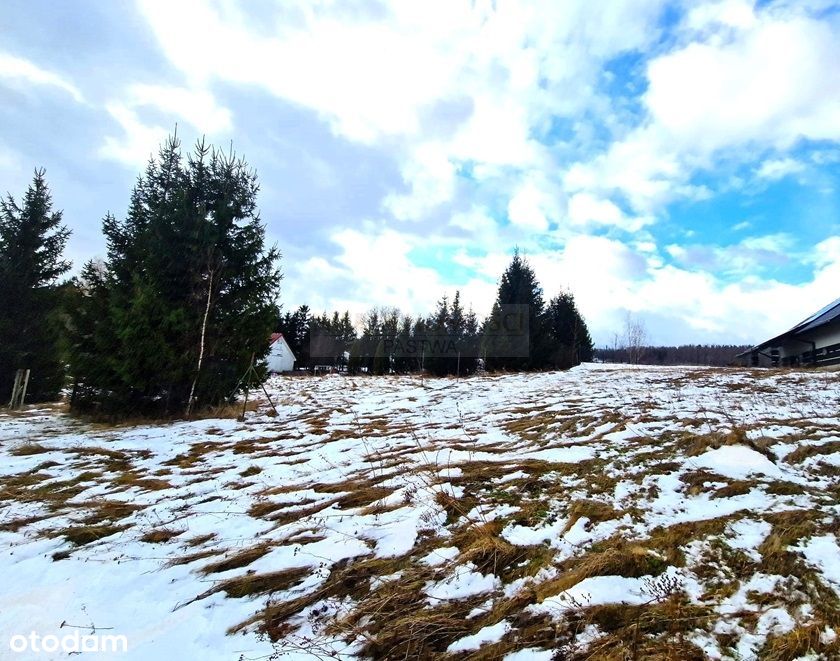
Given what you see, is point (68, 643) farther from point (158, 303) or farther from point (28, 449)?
point (158, 303)

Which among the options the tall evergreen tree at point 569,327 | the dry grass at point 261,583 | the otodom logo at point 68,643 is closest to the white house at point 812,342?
the tall evergreen tree at point 569,327

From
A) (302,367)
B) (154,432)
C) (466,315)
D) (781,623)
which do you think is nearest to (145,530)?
(781,623)

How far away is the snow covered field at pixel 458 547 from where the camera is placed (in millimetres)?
2168

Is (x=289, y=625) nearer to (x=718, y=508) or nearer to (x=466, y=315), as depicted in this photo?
(x=718, y=508)

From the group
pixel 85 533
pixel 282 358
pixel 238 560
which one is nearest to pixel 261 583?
pixel 238 560

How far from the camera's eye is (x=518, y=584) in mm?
2551

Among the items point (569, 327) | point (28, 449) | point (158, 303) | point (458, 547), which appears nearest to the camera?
point (458, 547)

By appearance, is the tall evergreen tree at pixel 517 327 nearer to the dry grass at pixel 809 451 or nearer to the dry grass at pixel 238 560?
the dry grass at pixel 809 451

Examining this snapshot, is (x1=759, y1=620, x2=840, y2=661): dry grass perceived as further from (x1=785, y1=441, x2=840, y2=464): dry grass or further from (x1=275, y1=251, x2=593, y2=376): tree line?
(x1=275, y1=251, x2=593, y2=376): tree line

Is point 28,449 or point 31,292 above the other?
point 31,292

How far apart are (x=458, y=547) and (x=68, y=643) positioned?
245 centimetres

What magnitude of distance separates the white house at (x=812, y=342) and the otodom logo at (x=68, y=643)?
90.5 feet

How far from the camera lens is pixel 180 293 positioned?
35.0 feet

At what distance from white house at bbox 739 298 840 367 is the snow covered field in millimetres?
20525
